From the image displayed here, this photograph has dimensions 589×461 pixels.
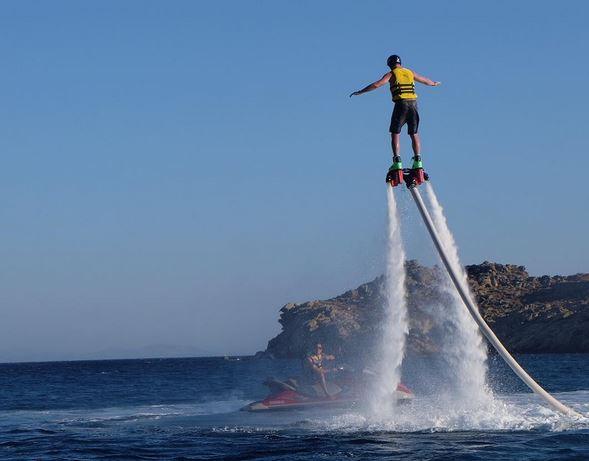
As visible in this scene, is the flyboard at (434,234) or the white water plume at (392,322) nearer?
the flyboard at (434,234)

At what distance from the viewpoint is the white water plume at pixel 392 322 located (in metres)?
28.1

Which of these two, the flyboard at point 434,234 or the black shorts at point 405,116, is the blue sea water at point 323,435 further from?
the black shorts at point 405,116

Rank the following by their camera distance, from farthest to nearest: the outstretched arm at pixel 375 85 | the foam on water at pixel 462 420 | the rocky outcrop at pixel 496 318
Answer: the rocky outcrop at pixel 496 318 < the foam on water at pixel 462 420 < the outstretched arm at pixel 375 85

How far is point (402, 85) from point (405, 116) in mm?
681

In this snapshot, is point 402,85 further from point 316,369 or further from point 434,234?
point 316,369

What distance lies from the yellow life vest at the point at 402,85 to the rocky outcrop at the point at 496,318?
270ft

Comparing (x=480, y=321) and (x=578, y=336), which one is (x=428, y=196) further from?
(x=578, y=336)

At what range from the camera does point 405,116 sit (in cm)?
2152

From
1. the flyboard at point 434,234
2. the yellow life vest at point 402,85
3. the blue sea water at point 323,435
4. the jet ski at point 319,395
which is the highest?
the yellow life vest at point 402,85

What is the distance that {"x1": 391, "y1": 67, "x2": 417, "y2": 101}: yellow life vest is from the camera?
21.3m

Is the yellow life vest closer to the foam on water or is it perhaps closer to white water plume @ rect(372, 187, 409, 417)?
white water plume @ rect(372, 187, 409, 417)

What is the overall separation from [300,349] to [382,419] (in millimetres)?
144951

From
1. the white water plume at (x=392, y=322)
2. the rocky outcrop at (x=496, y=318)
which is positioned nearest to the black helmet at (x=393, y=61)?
the white water plume at (x=392, y=322)

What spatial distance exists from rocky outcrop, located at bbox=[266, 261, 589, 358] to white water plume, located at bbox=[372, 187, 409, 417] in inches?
2635
